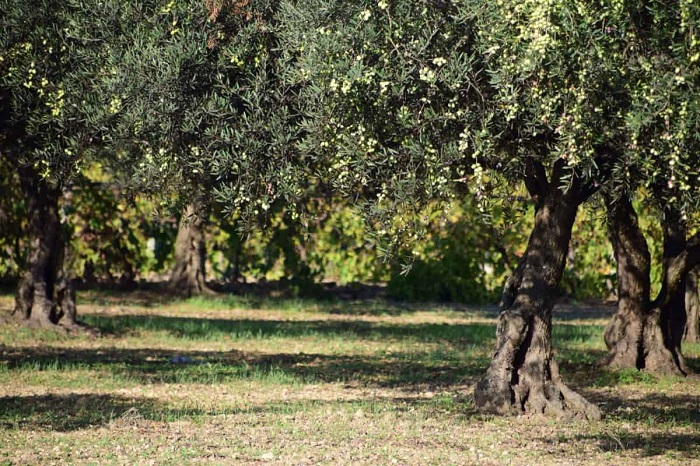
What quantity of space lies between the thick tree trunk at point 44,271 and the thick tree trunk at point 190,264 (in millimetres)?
5580

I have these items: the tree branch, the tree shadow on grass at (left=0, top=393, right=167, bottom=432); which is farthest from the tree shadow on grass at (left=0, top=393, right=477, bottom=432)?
the tree branch

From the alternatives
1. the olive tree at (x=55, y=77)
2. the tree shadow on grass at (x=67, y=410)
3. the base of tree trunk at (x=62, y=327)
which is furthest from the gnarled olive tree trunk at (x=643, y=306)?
the base of tree trunk at (x=62, y=327)

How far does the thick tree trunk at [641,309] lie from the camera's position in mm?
13117

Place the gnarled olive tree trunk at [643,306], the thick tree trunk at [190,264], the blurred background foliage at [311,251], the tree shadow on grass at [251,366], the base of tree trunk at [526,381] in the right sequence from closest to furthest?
the base of tree trunk at [526,381], the tree shadow on grass at [251,366], the gnarled olive tree trunk at [643,306], the thick tree trunk at [190,264], the blurred background foliage at [311,251]

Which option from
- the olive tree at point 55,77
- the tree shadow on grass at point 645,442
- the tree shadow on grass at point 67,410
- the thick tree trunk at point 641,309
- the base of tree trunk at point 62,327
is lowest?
the tree shadow on grass at point 67,410

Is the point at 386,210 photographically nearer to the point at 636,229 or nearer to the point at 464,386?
the point at 464,386

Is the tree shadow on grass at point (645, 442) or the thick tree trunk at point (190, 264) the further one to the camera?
the thick tree trunk at point (190, 264)

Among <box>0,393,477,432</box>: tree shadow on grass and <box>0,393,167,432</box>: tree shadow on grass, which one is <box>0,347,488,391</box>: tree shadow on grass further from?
<box>0,393,167,432</box>: tree shadow on grass

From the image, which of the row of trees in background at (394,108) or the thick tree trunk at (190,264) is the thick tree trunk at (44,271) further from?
the thick tree trunk at (190,264)

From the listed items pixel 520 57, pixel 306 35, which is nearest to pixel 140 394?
pixel 306 35

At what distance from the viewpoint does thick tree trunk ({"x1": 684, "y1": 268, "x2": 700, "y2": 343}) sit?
50.9 feet

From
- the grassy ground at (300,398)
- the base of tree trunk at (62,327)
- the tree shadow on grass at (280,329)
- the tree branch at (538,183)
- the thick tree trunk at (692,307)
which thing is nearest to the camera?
the grassy ground at (300,398)

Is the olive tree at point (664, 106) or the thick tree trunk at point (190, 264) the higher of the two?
the olive tree at point (664, 106)

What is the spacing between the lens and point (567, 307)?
71.4 feet
